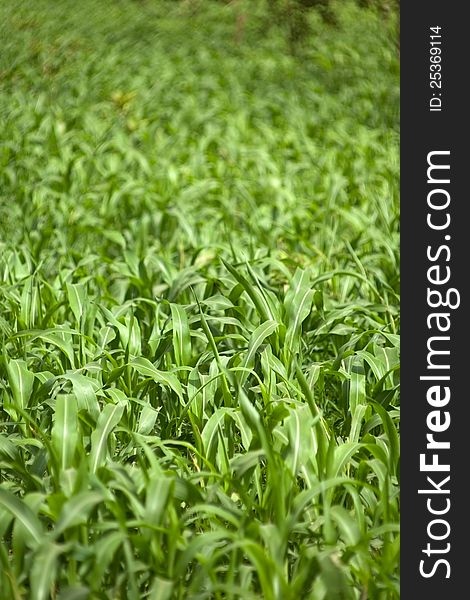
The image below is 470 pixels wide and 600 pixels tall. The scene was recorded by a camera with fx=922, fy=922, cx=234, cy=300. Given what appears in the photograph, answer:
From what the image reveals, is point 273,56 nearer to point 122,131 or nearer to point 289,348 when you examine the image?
point 122,131

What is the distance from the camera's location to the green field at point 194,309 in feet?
6.12

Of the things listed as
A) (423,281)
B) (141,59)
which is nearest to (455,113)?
(423,281)

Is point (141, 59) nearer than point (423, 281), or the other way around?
point (423, 281)

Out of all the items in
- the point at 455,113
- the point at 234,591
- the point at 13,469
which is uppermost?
the point at 455,113

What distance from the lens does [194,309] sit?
3121mm

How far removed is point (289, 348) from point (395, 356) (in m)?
0.32

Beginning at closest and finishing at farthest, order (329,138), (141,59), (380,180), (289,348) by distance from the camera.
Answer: (289,348) → (380,180) → (329,138) → (141,59)

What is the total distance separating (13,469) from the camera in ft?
6.86

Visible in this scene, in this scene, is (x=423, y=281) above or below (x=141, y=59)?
below

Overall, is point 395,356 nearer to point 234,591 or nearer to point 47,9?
point 234,591

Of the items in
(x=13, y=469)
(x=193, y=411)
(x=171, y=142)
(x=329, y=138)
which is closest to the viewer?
(x=13, y=469)

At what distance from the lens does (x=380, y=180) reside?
557 cm

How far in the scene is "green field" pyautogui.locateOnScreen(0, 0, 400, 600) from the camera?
73.4 inches

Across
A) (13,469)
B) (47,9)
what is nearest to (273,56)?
(47,9)
